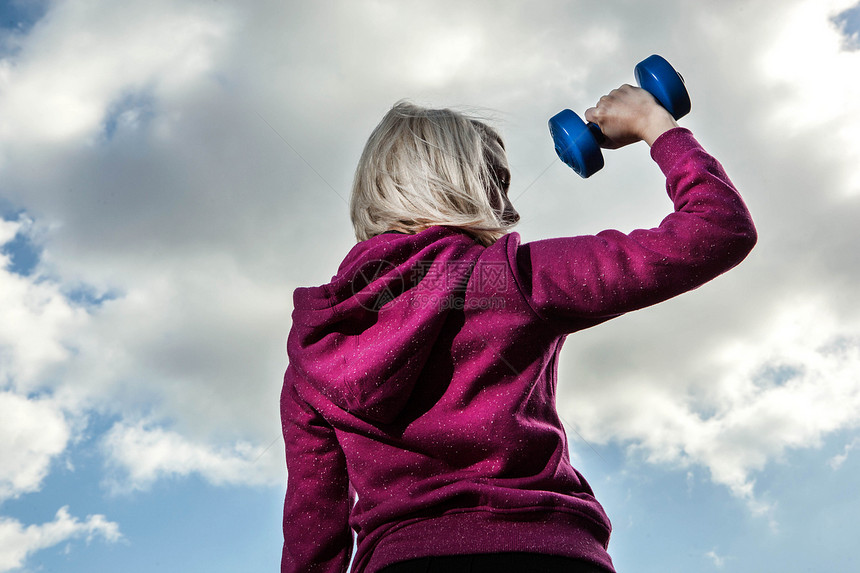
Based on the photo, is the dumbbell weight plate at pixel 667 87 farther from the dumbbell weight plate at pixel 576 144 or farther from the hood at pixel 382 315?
the hood at pixel 382 315

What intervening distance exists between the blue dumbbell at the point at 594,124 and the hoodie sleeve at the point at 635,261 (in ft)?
1.25

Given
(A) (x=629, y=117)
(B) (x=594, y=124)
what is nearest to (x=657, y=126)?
(A) (x=629, y=117)

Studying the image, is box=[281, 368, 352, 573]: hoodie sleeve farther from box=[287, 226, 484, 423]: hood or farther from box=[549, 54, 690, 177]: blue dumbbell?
box=[549, 54, 690, 177]: blue dumbbell

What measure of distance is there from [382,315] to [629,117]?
0.74 meters

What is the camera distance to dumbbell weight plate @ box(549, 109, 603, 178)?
5.84ft

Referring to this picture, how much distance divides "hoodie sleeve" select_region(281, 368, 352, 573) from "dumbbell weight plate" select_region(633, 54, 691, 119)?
1.11 meters

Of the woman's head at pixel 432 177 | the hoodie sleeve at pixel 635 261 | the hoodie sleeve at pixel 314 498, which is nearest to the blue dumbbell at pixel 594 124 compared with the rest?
the woman's head at pixel 432 177

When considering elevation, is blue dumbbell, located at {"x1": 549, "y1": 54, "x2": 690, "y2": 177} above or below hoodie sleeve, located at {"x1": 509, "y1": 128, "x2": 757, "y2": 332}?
above

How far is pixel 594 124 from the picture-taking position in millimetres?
1788

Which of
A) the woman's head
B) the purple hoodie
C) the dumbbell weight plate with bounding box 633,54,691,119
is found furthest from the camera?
the dumbbell weight plate with bounding box 633,54,691,119

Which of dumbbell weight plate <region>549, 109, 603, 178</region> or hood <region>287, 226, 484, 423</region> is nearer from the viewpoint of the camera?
hood <region>287, 226, 484, 423</region>

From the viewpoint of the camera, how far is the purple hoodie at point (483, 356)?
133 cm

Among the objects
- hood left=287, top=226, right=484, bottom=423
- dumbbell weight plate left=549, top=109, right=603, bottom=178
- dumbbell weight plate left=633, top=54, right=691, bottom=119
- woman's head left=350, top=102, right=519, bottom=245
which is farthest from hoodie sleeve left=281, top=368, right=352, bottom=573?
dumbbell weight plate left=633, top=54, right=691, bottom=119

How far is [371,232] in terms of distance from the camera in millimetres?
1688
